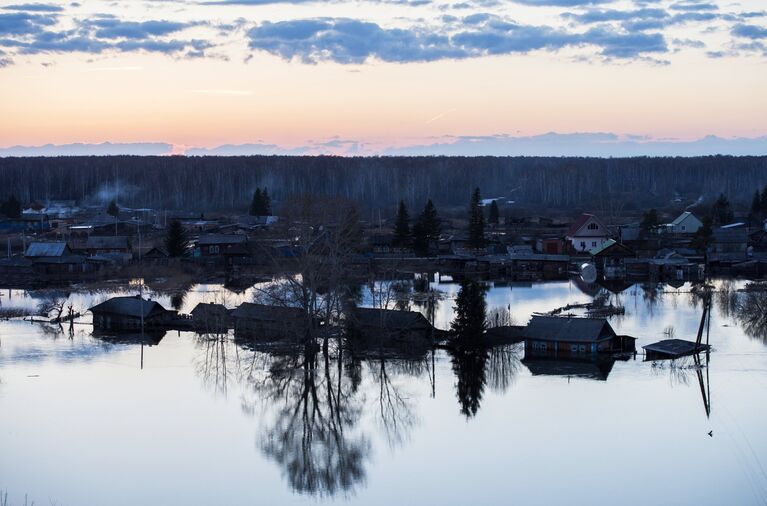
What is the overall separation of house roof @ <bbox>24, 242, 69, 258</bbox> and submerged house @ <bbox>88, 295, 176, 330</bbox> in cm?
1114

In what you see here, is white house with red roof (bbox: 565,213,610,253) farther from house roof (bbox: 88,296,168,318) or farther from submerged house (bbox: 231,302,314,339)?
house roof (bbox: 88,296,168,318)

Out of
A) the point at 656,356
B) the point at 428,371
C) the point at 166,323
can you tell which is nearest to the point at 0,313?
the point at 166,323

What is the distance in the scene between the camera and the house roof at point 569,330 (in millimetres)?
19000

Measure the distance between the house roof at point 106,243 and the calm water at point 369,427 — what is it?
52.9 feet

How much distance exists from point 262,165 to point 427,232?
4770cm

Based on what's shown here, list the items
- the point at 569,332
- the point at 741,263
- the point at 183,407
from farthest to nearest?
the point at 741,263 < the point at 569,332 < the point at 183,407

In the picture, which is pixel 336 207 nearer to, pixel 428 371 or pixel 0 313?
pixel 0 313

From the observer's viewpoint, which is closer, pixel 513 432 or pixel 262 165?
pixel 513 432

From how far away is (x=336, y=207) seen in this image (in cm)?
4112

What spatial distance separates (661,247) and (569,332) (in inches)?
764

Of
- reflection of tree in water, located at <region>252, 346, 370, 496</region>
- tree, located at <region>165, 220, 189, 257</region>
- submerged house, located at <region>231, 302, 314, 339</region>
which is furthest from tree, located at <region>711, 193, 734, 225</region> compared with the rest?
reflection of tree in water, located at <region>252, 346, 370, 496</region>

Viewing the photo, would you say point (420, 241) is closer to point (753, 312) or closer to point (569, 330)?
point (753, 312)

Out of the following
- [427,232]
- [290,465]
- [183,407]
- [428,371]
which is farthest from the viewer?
[427,232]

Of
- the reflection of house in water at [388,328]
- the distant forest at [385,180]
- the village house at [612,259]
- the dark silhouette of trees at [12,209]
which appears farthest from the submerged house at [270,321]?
the distant forest at [385,180]
